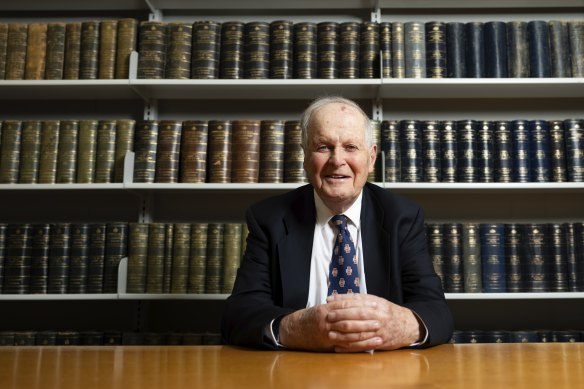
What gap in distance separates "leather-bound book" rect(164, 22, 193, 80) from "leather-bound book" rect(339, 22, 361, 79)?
0.70 m

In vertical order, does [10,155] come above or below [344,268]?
above

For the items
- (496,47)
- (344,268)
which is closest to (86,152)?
(344,268)

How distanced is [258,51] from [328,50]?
32 centimetres

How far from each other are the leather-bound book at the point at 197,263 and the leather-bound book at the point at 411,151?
0.92 meters

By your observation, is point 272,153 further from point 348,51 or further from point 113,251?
point 113,251

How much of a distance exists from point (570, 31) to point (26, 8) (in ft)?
8.95

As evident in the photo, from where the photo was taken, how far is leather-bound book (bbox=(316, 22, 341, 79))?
2.36 metres

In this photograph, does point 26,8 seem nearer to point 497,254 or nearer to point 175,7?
point 175,7

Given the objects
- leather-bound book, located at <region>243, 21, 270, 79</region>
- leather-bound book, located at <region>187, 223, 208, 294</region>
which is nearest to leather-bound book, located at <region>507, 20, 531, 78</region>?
leather-bound book, located at <region>243, 21, 270, 79</region>

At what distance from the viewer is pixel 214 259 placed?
2.23m

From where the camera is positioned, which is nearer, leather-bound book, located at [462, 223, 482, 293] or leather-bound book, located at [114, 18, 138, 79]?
leather-bound book, located at [462, 223, 482, 293]

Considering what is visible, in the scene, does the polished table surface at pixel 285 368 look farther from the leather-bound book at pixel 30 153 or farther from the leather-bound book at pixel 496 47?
the leather-bound book at pixel 496 47

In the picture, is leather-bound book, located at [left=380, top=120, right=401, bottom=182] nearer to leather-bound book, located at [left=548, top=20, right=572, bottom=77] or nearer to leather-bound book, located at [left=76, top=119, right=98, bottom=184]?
leather-bound book, located at [left=548, top=20, right=572, bottom=77]

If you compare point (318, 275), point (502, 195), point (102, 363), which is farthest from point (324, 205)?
point (502, 195)
